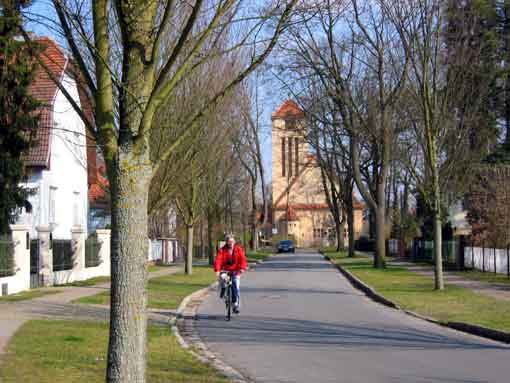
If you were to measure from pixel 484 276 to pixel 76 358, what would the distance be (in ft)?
74.1

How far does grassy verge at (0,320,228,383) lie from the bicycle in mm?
2599

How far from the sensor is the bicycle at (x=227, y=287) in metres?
16.4

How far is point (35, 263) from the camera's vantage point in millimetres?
25469

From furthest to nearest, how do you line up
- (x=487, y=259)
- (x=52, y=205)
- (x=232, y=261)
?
1. (x=52, y=205)
2. (x=487, y=259)
3. (x=232, y=261)

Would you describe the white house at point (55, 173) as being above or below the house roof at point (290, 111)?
below

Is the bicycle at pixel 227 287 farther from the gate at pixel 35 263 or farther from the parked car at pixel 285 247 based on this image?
the parked car at pixel 285 247

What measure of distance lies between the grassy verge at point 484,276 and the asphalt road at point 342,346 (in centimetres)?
826

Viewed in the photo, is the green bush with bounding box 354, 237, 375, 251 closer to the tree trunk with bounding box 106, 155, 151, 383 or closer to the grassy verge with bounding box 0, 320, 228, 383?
the grassy verge with bounding box 0, 320, 228, 383

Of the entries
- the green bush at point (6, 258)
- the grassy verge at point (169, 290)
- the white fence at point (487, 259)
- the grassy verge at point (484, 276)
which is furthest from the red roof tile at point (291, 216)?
the green bush at point (6, 258)

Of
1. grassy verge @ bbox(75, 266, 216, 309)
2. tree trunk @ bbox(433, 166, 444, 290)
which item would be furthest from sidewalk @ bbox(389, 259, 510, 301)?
grassy verge @ bbox(75, 266, 216, 309)

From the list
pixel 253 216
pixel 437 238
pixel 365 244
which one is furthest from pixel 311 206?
pixel 437 238

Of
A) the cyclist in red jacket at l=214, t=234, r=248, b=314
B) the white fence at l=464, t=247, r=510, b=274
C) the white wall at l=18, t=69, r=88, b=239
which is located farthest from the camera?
the white wall at l=18, t=69, r=88, b=239

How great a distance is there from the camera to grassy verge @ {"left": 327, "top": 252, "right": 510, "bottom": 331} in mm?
15789

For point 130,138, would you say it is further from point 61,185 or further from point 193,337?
point 61,185
